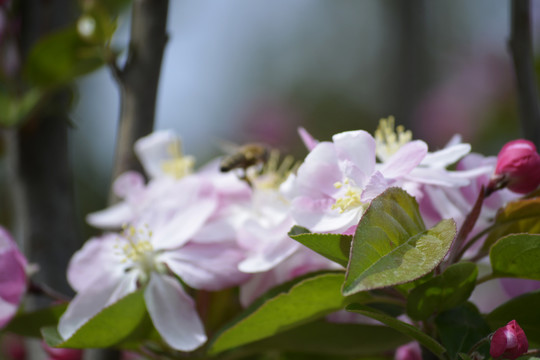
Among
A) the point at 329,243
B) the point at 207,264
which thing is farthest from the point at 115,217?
the point at 329,243

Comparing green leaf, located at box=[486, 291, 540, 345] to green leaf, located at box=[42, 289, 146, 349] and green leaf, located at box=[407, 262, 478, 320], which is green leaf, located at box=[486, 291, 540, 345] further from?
green leaf, located at box=[42, 289, 146, 349]

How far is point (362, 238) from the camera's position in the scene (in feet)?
1.59

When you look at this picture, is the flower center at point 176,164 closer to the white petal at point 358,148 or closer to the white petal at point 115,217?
the white petal at point 115,217

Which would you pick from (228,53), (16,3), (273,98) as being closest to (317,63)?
(228,53)

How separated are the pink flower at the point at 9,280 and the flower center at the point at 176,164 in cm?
27

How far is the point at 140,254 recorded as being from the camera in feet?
2.54

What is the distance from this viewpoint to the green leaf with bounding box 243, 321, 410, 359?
0.70m

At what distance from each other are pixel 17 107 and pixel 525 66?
82 cm

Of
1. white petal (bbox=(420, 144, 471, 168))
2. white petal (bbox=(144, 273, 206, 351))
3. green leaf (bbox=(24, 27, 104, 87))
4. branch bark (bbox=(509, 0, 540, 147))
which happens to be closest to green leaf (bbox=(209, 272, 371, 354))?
white petal (bbox=(144, 273, 206, 351))

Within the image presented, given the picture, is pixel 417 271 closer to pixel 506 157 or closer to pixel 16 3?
pixel 506 157

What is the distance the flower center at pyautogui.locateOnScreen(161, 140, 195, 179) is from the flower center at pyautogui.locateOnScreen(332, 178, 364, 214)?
1.27 feet

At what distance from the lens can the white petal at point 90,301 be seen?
69 centimetres

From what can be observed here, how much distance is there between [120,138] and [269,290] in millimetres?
385

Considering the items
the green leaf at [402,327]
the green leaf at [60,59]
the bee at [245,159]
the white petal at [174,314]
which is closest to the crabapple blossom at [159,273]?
the white petal at [174,314]
